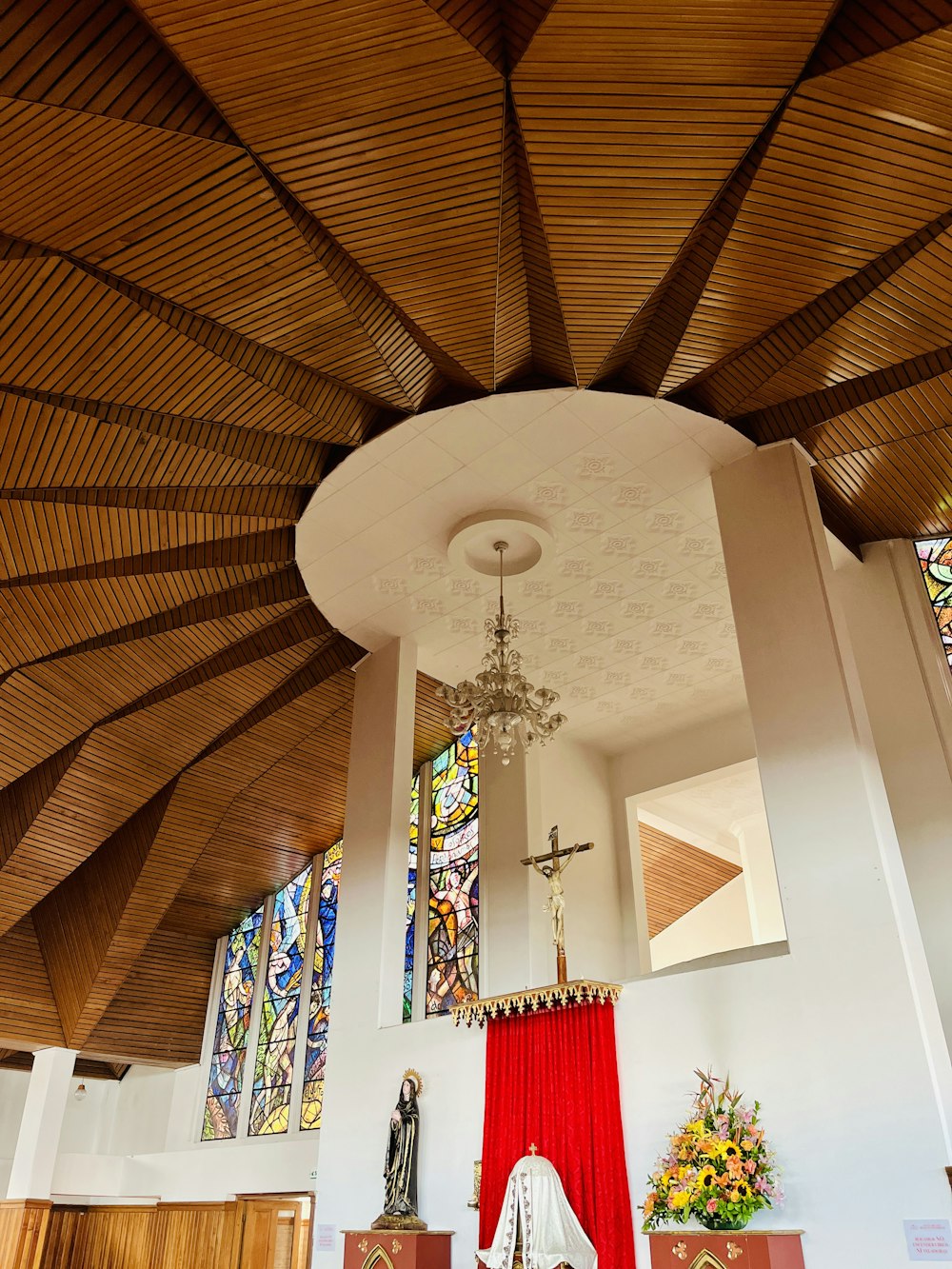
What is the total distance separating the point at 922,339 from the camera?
622 centimetres

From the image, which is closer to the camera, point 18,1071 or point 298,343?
point 298,343

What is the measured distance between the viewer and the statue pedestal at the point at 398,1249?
6254mm

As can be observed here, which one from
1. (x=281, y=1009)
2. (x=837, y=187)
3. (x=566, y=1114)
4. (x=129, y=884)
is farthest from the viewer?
(x=281, y=1009)

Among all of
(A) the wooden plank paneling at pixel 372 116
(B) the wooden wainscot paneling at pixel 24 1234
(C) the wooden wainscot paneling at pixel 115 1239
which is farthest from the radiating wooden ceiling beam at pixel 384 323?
(C) the wooden wainscot paneling at pixel 115 1239

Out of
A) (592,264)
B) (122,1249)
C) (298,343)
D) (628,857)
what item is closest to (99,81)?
(298,343)

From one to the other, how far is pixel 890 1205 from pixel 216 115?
247 inches

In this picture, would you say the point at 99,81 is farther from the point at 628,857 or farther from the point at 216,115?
the point at 628,857

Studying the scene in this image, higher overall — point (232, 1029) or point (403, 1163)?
point (232, 1029)

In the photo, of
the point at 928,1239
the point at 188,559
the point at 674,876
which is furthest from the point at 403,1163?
the point at 674,876

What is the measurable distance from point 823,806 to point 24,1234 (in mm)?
10685

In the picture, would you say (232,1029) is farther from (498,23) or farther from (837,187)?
(498,23)

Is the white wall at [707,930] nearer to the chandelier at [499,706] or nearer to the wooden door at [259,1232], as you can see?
the wooden door at [259,1232]

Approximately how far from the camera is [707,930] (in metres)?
14.6

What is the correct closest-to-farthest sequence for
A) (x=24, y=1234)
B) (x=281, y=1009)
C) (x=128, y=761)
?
(x=128, y=761), (x=24, y=1234), (x=281, y=1009)
